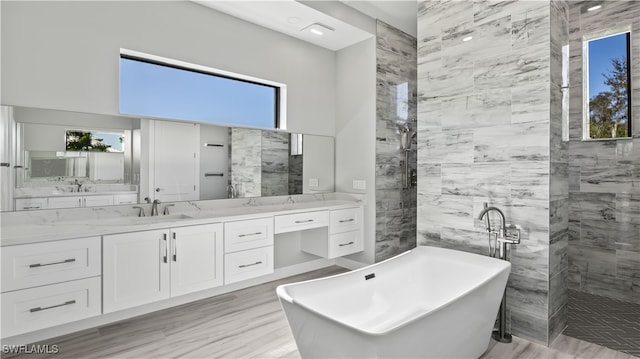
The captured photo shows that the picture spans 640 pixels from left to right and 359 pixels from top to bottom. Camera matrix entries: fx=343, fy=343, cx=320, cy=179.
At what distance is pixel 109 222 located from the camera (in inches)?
99.3

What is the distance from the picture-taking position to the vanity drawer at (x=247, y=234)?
284 centimetres

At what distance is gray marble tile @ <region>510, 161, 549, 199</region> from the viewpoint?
2375 mm

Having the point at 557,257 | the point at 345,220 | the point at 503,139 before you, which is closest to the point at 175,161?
the point at 345,220

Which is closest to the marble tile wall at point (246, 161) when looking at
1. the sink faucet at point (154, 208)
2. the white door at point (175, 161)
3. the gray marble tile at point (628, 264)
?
the white door at point (175, 161)

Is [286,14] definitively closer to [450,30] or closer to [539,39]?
[450,30]

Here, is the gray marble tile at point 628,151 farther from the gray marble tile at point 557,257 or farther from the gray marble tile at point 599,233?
the gray marble tile at point 557,257

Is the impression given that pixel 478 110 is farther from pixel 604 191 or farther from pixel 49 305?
pixel 49 305

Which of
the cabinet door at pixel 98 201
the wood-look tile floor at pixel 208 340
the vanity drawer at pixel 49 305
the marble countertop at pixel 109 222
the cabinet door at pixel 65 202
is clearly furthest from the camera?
the cabinet door at pixel 98 201

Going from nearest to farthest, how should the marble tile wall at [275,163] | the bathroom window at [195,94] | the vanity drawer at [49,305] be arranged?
the vanity drawer at [49,305] → the bathroom window at [195,94] → the marble tile wall at [275,163]

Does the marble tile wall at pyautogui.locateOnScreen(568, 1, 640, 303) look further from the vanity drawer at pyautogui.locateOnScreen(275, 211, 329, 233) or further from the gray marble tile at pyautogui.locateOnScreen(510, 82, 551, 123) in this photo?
the vanity drawer at pyautogui.locateOnScreen(275, 211, 329, 233)

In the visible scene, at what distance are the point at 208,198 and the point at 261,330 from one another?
135 centimetres

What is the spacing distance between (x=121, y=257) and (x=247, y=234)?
3.16ft

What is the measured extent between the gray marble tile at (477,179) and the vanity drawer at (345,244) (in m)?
1.30

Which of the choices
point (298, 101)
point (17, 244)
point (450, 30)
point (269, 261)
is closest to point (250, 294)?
point (269, 261)
